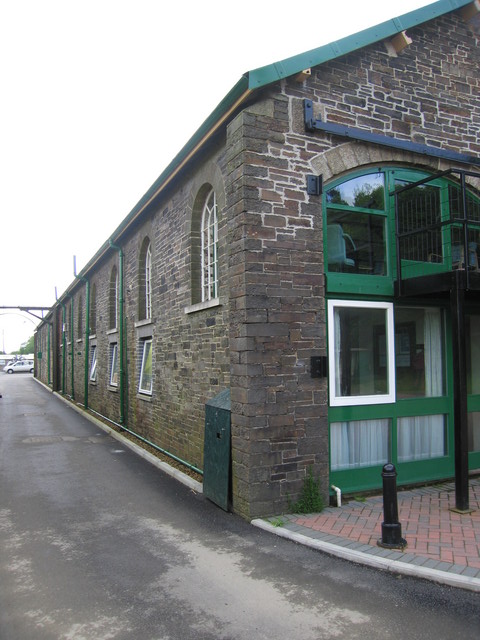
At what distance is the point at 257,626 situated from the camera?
356cm

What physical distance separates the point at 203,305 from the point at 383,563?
4502 millimetres

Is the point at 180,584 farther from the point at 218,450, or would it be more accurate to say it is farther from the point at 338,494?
the point at 338,494

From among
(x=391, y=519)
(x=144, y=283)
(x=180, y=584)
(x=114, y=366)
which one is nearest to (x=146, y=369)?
Result: (x=144, y=283)

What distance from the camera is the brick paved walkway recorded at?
14.9 ft

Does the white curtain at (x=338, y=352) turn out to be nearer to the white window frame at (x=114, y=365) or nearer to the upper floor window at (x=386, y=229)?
the upper floor window at (x=386, y=229)

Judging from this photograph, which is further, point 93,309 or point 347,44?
point 93,309

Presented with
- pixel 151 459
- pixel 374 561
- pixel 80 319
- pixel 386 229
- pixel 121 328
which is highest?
pixel 386 229

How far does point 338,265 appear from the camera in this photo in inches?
266

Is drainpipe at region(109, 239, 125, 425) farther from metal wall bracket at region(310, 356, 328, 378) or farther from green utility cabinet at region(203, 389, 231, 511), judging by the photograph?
metal wall bracket at region(310, 356, 328, 378)

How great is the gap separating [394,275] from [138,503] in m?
4.67

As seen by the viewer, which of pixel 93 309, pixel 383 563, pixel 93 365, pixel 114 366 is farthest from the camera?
pixel 93 309

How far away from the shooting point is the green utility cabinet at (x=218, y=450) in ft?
20.4

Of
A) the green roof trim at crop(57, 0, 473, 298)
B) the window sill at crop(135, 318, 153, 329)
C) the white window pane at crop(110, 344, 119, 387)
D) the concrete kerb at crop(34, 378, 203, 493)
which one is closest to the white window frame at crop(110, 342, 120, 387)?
the white window pane at crop(110, 344, 119, 387)

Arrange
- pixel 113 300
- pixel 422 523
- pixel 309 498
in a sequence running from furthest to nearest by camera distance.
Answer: pixel 113 300 < pixel 309 498 < pixel 422 523
